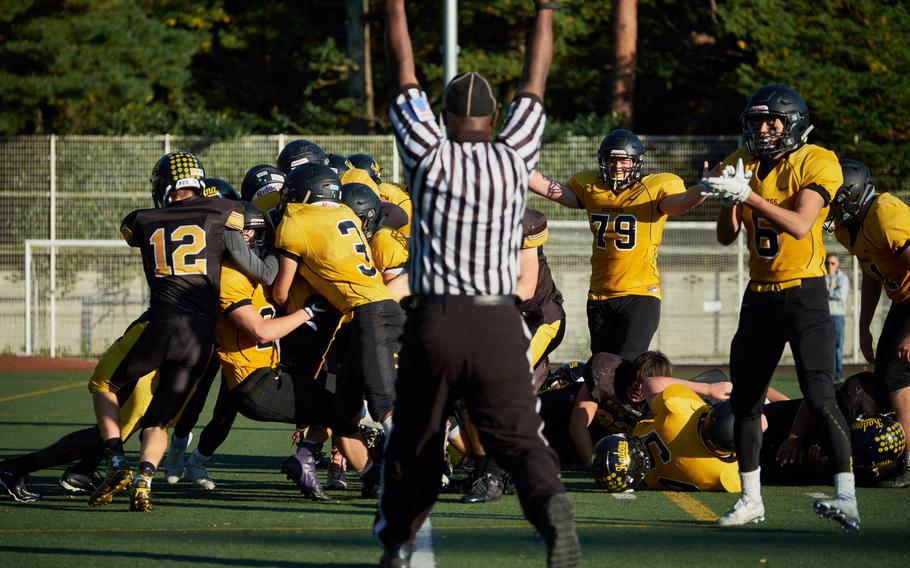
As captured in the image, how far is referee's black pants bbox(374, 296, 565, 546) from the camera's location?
4.45 m

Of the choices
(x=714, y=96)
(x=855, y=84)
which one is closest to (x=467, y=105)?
(x=855, y=84)

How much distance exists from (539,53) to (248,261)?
2.71 metres

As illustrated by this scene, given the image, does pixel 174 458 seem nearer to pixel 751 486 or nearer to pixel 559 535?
pixel 751 486

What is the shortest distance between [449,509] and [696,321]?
12316 mm

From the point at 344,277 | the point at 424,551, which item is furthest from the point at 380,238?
the point at 424,551

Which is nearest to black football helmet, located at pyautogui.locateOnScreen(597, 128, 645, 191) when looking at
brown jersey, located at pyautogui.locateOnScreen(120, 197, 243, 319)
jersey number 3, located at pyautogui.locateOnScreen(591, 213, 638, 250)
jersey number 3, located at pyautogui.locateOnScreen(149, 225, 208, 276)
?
jersey number 3, located at pyautogui.locateOnScreen(591, 213, 638, 250)

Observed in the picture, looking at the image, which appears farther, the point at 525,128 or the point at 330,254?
the point at 330,254

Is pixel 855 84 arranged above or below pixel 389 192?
above

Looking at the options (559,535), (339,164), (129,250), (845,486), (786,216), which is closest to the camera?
(559,535)

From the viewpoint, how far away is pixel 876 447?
7367 mm

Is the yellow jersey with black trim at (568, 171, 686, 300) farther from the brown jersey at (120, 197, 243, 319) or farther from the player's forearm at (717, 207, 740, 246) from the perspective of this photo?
the brown jersey at (120, 197, 243, 319)

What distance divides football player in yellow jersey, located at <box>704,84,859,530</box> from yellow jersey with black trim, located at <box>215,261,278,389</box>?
2.64 meters

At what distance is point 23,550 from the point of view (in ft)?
18.7

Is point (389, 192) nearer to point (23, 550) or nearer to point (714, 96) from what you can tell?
point (23, 550)
